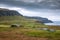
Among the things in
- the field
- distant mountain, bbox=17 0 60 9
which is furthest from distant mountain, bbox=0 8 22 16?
distant mountain, bbox=17 0 60 9

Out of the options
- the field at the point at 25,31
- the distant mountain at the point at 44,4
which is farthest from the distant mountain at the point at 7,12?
A: the distant mountain at the point at 44,4

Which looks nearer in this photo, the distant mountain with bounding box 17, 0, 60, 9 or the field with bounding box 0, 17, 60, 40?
the field with bounding box 0, 17, 60, 40

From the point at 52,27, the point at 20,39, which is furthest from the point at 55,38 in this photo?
the point at 20,39

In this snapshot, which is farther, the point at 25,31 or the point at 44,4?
the point at 44,4

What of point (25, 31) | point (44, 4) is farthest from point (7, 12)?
point (44, 4)

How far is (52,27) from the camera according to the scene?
14.0ft

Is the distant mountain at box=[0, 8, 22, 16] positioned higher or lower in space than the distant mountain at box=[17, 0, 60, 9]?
lower

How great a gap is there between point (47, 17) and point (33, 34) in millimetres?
679

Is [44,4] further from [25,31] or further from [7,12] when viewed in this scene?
[7,12]

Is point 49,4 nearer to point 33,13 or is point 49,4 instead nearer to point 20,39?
point 33,13

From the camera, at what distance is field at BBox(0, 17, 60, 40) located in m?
4.13

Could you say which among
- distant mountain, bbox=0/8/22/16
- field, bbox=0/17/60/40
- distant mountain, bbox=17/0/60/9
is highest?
distant mountain, bbox=17/0/60/9

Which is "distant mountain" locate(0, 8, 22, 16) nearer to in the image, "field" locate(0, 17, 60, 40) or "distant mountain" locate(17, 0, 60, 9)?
"field" locate(0, 17, 60, 40)

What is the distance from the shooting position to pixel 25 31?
421cm
